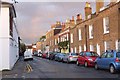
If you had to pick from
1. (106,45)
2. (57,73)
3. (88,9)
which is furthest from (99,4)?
(57,73)

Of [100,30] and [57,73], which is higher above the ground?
[100,30]

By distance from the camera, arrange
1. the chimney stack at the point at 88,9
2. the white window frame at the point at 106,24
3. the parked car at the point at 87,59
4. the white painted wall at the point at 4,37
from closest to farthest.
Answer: the white painted wall at the point at 4,37 < the parked car at the point at 87,59 < the white window frame at the point at 106,24 < the chimney stack at the point at 88,9

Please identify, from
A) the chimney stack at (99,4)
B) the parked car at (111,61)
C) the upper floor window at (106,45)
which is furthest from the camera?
the chimney stack at (99,4)

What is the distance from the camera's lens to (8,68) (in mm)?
22266

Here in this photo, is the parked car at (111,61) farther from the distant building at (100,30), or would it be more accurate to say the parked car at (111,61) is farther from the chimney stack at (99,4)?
the chimney stack at (99,4)

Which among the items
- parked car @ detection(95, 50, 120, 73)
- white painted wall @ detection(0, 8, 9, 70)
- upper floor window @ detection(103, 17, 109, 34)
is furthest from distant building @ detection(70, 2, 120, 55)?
white painted wall @ detection(0, 8, 9, 70)

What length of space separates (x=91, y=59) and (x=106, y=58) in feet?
19.1

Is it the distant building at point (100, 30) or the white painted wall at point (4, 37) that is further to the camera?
the distant building at point (100, 30)

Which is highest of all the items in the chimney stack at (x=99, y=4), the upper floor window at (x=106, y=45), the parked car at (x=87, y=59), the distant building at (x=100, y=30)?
the chimney stack at (x=99, y=4)

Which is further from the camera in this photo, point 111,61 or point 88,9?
point 88,9

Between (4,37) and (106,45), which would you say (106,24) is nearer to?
(106,45)

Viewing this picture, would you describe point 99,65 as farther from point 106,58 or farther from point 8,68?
point 8,68

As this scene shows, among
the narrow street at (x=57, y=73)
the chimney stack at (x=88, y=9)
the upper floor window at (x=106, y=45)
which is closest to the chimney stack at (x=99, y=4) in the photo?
the chimney stack at (x=88, y=9)

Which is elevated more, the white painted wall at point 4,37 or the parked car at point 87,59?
the white painted wall at point 4,37
